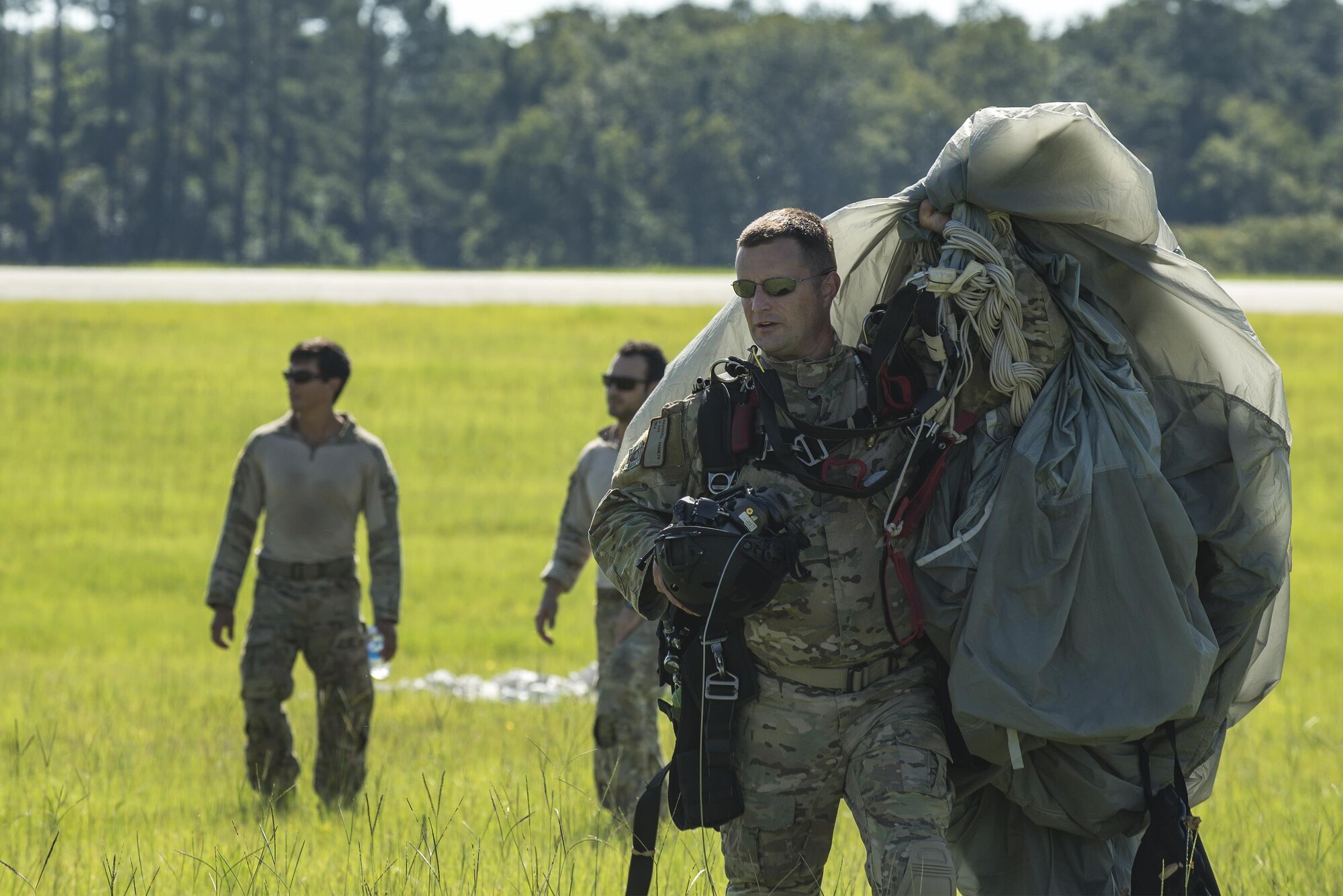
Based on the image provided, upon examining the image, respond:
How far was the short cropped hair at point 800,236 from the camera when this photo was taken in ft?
12.9

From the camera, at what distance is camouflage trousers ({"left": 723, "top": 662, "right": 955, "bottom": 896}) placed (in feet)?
12.1

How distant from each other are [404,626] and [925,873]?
8.94 meters

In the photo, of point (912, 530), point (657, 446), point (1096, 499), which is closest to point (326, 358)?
point (657, 446)

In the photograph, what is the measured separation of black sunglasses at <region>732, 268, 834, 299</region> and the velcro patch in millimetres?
374

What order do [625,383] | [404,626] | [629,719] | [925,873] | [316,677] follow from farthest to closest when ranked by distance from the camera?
1. [404,626]
2. [316,677]
3. [625,383]
4. [629,719]
5. [925,873]

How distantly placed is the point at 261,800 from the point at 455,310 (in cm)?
2253

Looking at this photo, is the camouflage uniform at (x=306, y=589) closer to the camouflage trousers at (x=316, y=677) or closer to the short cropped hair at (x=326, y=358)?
the camouflage trousers at (x=316, y=677)

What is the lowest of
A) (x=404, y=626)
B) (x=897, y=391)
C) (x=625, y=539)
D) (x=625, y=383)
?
(x=404, y=626)

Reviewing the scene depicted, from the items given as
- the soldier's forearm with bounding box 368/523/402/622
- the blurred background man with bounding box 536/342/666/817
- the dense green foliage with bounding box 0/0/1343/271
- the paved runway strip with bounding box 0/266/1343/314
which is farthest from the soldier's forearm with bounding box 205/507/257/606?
the dense green foliage with bounding box 0/0/1343/271

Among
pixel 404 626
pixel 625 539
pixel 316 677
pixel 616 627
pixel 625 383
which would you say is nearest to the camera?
pixel 625 539

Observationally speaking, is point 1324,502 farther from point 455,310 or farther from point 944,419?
point 455,310

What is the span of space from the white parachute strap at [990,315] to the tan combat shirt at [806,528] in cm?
28

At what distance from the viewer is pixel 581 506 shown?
23.2 feet

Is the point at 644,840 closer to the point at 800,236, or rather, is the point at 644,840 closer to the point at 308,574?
the point at 800,236
